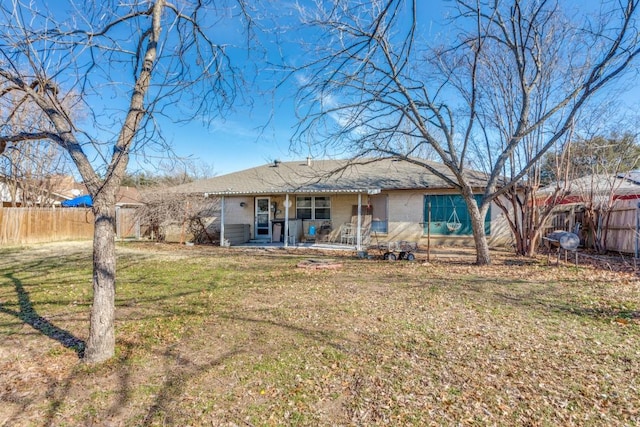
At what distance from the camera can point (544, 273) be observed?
816 centimetres

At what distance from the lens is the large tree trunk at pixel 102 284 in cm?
333

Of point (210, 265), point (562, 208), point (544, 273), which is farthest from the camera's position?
point (562, 208)

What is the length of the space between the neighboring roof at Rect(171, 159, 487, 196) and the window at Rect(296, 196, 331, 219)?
78 centimetres

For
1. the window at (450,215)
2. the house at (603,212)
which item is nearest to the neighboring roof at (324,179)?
the window at (450,215)

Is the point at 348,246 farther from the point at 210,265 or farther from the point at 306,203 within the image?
the point at 210,265

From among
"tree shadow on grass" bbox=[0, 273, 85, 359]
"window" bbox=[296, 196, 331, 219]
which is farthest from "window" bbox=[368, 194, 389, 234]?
"tree shadow on grass" bbox=[0, 273, 85, 359]

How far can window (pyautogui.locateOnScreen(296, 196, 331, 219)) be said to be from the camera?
50.2 feet

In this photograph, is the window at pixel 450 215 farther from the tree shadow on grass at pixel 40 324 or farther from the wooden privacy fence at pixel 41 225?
the wooden privacy fence at pixel 41 225

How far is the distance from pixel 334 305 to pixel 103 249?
3424mm

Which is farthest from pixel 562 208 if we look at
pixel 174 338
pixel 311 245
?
pixel 174 338

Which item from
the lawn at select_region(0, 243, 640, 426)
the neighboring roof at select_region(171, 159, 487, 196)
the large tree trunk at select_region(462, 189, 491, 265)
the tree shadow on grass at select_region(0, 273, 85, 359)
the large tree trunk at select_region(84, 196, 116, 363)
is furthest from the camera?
the neighboring roof at select_region(171, 159, 487, 196)

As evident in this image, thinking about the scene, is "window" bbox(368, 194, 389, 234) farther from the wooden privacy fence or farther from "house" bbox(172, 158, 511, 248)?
the wooden privacy fence

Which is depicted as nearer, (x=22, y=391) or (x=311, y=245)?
(x=22, y=391)

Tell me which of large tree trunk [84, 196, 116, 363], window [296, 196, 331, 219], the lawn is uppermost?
window [296, 196, 331, 219]
